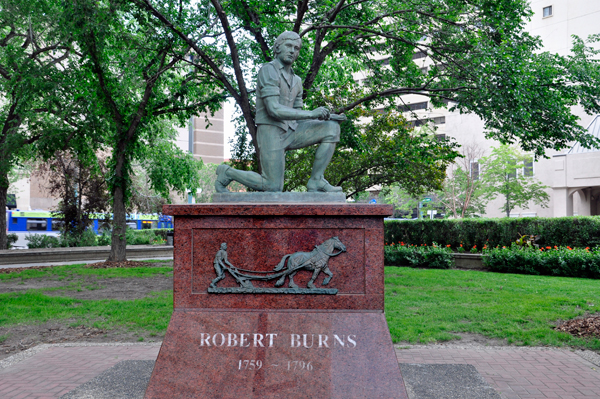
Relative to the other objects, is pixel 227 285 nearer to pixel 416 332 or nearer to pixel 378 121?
pixel 416 332

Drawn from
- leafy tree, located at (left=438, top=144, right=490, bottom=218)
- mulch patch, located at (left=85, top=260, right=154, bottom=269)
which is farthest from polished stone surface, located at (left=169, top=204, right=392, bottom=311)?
leafy tree, located at (left=438, top=144, right=490, bottom=218)

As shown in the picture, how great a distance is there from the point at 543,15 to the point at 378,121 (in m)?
38.8

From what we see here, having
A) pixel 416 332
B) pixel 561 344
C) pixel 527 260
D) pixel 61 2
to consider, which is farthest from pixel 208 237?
pixel 527 260

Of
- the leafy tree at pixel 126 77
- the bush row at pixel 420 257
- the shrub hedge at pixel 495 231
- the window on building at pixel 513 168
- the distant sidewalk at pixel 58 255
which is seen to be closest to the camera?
the leafy tree at pixel 126 77

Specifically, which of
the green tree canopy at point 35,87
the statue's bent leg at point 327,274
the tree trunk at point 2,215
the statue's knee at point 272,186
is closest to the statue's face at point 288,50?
the statue's knee at point 272,186

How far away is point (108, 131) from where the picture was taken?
1977cm

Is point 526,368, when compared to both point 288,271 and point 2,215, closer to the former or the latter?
point 288,271

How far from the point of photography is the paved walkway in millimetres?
5566

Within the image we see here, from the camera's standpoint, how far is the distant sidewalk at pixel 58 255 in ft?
64.1

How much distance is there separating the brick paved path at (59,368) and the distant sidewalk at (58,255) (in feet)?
45.7

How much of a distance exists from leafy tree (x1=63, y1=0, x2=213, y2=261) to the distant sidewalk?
4030mm

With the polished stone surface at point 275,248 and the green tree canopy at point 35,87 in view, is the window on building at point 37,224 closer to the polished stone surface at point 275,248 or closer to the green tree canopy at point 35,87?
the green tree canopy at point 35,87

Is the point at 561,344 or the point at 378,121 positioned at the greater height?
the point at 378,121

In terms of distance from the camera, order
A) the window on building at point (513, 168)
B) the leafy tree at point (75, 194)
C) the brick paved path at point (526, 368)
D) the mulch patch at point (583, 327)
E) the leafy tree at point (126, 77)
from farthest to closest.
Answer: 1. the window on building at point (513, 168)
2. the leafy tree at point (75, 194)
3. the leafy tree at point (126, 77)
4. the mulch patch at point (583, 327)
5. the brick paved path at point (526, 368)
